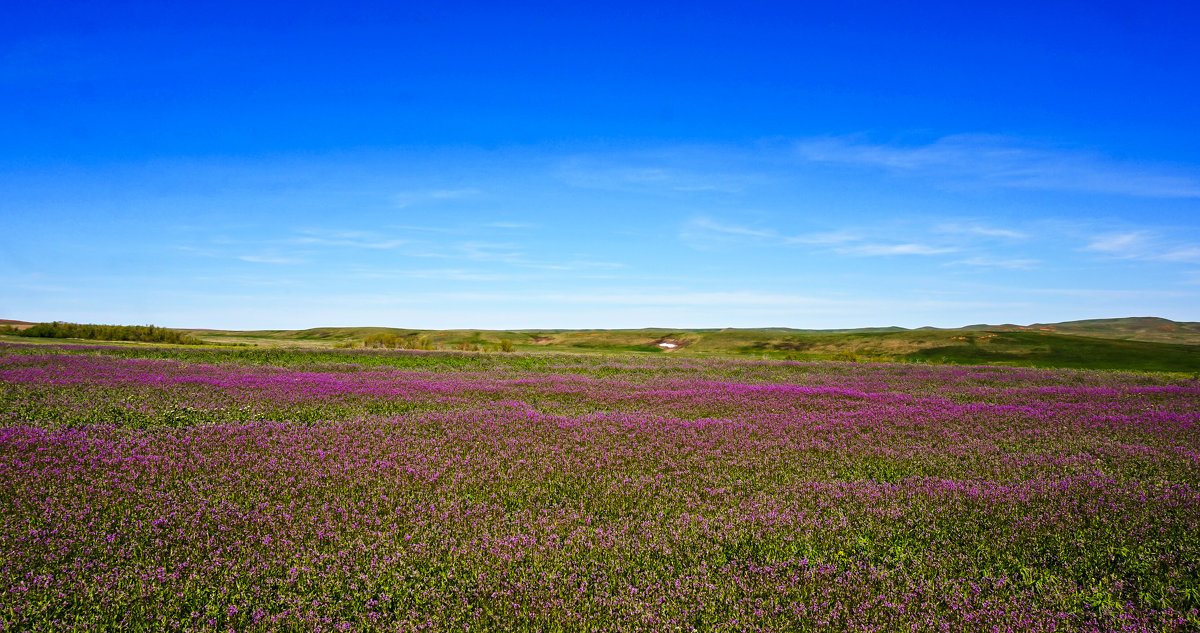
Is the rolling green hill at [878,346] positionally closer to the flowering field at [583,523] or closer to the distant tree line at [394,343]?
the distant tree line at [394,343]

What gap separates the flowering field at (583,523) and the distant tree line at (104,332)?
49832 millimetres

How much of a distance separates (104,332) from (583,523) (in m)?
66.3

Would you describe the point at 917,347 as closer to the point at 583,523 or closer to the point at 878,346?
the point at 878,346

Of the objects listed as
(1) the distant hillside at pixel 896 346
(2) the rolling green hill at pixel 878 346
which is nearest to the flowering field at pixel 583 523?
(2) the rolling green hill at pixel 878 346

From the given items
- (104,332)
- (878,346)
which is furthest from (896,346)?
(104,332)

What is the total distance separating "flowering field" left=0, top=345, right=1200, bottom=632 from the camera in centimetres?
403

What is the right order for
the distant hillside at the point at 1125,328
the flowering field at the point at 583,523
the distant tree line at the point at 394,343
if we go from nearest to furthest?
the flowering field at the point at 583,523 → the distant tree line at the point at 394,343 → the distant hillside at the point at 1125,328

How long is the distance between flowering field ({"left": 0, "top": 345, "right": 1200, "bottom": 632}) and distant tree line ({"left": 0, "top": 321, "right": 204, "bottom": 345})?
4983cm

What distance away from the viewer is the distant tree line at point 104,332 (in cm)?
5038

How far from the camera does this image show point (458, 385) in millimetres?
17031

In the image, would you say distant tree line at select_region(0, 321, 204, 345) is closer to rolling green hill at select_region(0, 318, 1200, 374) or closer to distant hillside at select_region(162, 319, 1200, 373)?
rolling green hill at select_region(0, 318, 1200, 374)

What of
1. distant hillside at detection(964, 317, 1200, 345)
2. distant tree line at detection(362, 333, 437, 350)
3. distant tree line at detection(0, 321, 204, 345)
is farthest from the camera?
distant hillside at detection(964, 317, 1200, 345)

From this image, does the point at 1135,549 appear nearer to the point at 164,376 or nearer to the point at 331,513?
the point at 331,513

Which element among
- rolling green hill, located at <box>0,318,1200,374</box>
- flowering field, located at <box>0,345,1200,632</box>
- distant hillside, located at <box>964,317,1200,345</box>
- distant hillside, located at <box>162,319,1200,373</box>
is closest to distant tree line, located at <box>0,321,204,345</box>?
rolling green hill, located at <box>0,318,1200,374</box>
